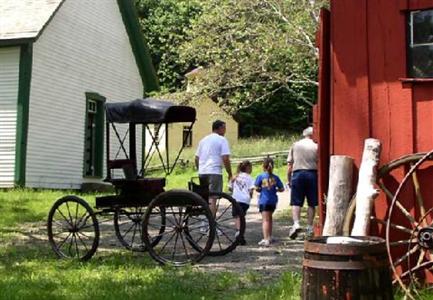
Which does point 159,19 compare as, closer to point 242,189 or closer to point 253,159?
point 253,159

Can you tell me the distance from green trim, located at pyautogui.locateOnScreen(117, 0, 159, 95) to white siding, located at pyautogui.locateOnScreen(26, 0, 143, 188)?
0.29 metres

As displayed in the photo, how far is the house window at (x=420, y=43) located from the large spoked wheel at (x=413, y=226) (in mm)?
863

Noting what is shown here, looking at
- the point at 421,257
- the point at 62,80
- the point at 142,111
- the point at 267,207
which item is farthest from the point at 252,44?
the point at 421,257

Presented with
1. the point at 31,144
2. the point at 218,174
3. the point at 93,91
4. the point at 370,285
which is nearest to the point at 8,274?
the point at 218,174

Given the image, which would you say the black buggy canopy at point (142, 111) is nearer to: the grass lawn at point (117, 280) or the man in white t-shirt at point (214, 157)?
the man in white t-shirt at point (214, 157)

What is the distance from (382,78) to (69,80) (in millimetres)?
14841

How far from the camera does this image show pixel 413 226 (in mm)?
6262

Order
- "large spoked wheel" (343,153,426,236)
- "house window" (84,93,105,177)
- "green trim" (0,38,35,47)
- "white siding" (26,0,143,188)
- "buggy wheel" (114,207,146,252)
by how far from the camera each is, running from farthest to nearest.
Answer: "house window" (84,93,105,177), "white siding" (26,0,143,188), "green trim" (0,38,35,47), "buggy wheel" (114,207,146,252), "large spoked wheel" (343,153,426,236)

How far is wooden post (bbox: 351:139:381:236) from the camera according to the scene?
6191 millimetres

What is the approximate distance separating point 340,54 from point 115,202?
3.44 metres

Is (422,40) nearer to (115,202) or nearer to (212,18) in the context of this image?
(115,202)

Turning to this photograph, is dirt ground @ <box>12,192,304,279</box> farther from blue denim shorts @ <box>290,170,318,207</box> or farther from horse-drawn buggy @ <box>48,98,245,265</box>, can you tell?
blue denim shorts @ <box>290,170,318,207</box>

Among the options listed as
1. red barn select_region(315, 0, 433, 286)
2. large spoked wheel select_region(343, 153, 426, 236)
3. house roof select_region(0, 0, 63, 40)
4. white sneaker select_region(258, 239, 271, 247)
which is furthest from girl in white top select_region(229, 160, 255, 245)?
house roof select_region(0, 0, 63, 40)

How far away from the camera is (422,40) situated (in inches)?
254
